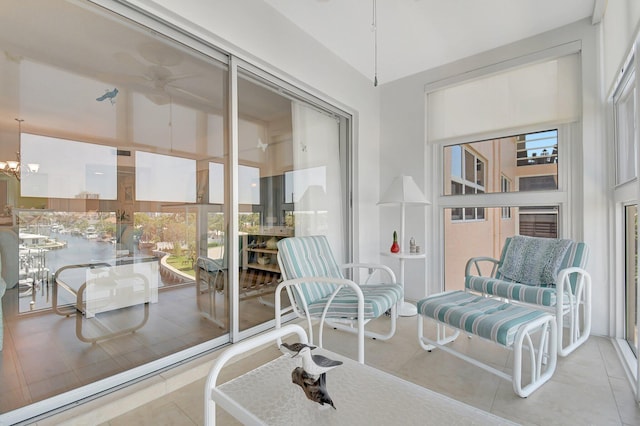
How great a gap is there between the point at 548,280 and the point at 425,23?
2421 millimetres

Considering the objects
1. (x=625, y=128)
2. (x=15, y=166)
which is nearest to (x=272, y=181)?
(x=15, y=166)

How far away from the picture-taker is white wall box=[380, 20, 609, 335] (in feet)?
8.46

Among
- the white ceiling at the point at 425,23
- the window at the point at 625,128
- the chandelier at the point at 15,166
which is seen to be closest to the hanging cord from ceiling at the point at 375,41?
the white ceiling at the point at 425,23

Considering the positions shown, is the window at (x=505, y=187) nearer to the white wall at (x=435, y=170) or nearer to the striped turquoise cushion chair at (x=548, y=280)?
the striped turquoise cushion chair at (x=548, y=280)

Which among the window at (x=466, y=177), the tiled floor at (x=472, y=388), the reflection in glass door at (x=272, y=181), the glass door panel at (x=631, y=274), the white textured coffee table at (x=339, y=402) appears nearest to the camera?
the white textured coffee table at (x=339, y=402)

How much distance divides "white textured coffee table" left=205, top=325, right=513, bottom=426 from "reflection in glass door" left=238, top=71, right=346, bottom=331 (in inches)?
48.0

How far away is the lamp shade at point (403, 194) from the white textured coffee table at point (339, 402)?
6.82 ft

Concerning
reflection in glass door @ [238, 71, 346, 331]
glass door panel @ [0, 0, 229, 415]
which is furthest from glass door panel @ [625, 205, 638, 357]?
glass door panel @ [0, 0, 229, 415]

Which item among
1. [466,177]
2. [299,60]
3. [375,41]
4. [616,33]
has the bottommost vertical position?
[466,177]

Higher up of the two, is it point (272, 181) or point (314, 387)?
point (272, 181)

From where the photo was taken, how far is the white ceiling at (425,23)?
2.48m

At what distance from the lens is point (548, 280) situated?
2.49 meters

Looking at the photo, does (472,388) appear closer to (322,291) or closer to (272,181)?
(322,291)

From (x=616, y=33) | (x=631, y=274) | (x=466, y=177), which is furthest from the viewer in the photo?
(x=466, y=177)
